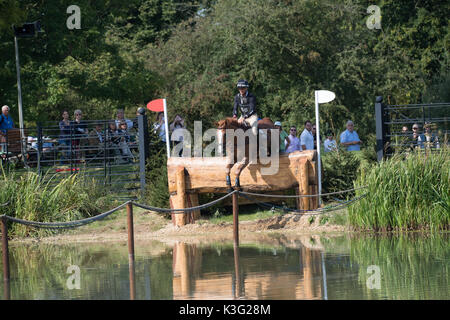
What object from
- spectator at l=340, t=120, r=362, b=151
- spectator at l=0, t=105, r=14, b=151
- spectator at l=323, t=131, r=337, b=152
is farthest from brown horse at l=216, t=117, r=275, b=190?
spectator at l=0, t=105, r=14, b=151

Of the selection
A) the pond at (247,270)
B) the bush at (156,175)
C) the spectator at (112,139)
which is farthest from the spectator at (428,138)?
the spectator at (112,139)

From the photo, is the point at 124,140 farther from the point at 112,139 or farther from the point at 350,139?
the point at 350,139

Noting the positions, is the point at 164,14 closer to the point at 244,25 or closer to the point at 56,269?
the point at 244,25

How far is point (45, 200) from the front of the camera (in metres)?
18.1

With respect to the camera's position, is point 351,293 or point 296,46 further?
point 296,46

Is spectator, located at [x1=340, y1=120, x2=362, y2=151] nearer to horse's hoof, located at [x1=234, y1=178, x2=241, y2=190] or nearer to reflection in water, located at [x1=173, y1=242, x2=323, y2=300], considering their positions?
horse's hoof, located at [x1=234, y1=178, x2=241, y2=190]

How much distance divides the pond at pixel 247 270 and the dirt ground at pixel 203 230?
108cm

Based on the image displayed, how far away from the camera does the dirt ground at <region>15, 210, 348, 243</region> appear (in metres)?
17.3

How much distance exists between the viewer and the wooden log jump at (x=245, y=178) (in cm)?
1816

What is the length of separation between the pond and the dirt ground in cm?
108

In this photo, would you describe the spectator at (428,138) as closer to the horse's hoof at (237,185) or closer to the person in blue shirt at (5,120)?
the horse's hoof at (237,185)

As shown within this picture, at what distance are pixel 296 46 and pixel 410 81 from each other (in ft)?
19.2

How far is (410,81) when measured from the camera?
32750mm

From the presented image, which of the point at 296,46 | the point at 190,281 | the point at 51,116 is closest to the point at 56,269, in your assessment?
the point at 190,281
